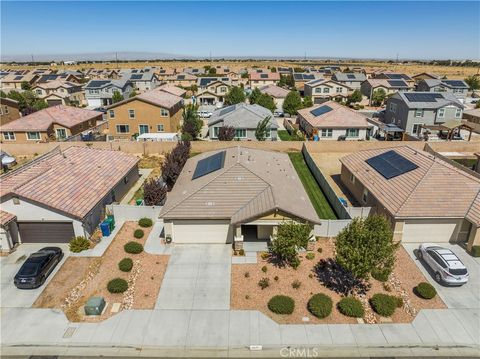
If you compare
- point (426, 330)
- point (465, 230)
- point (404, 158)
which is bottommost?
point (426, 330)

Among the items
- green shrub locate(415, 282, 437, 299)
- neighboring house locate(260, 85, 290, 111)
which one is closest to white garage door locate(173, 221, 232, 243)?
green shrub locate(415, 282, 437, 299)

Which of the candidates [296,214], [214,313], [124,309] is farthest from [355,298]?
[124,309]

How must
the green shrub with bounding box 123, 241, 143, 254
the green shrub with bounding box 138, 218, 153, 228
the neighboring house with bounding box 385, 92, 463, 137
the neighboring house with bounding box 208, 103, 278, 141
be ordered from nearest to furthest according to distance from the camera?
the green shrub with bounding box 123, 241, 143, 254 < the green shrub with bounding box 138, 218, 153, 228 < the neighboring house with bounding box 208, 103, 278, 141 < the neighboring house with bounding box 385, 92, 463, 137

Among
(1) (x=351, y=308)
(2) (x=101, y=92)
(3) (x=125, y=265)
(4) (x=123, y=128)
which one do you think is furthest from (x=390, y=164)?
(2) (x=101, y=92)

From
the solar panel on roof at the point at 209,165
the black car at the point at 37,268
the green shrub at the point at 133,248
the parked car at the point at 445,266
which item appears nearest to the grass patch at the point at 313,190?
the parked car at the point at 445,266

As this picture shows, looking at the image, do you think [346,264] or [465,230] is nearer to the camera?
[346,264]

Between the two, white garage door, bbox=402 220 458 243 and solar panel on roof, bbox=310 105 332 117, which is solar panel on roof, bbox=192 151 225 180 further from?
solar panel on roof, bbox=310 105 332 117

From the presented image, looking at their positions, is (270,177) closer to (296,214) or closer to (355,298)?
(296,214)
